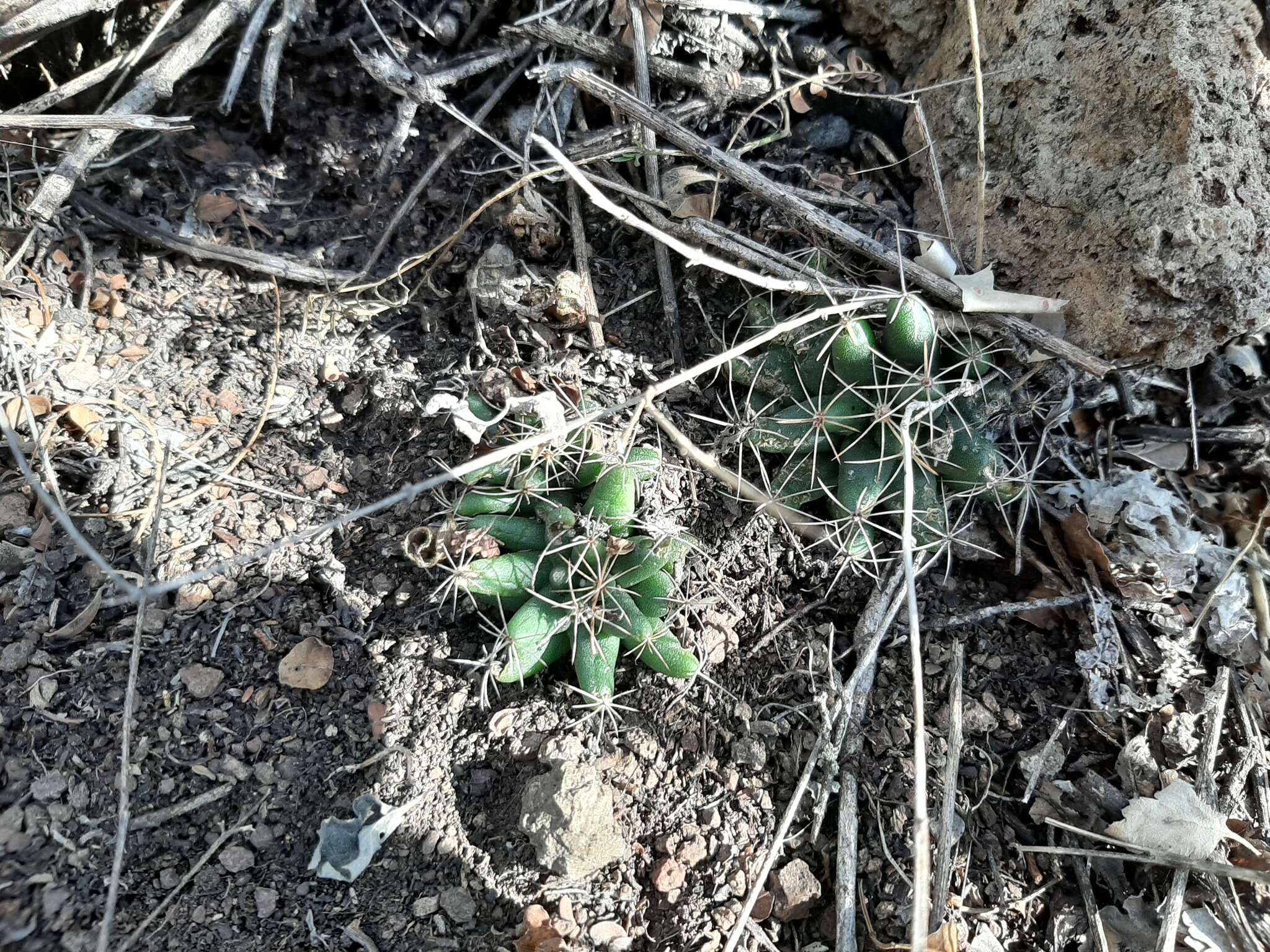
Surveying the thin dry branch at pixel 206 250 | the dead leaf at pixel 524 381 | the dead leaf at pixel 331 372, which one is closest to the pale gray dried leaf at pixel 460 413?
the dead leaf at pixel 524 381

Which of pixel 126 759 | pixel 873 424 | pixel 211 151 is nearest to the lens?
Result: pixel 126 759

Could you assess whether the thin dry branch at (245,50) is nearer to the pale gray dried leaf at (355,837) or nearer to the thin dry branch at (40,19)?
the thin dry branch at (40,19)

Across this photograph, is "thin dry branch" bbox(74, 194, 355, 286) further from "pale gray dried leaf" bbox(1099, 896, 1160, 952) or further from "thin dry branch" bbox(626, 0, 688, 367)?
"pale gray dried leaf" bbox(1099, 896, 1160, 952)

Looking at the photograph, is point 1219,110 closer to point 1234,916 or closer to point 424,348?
point 1234,916

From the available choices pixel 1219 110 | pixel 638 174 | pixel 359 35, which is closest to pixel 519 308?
pixel 638 174

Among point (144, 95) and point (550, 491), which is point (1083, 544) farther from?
point (144, 95)

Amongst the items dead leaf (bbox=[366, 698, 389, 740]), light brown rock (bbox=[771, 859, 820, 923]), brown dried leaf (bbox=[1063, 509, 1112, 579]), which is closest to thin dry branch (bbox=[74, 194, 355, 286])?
dead leaf (bbox=[366, 698, 389, 740])

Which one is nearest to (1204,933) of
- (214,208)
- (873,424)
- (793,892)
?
(793,892)
